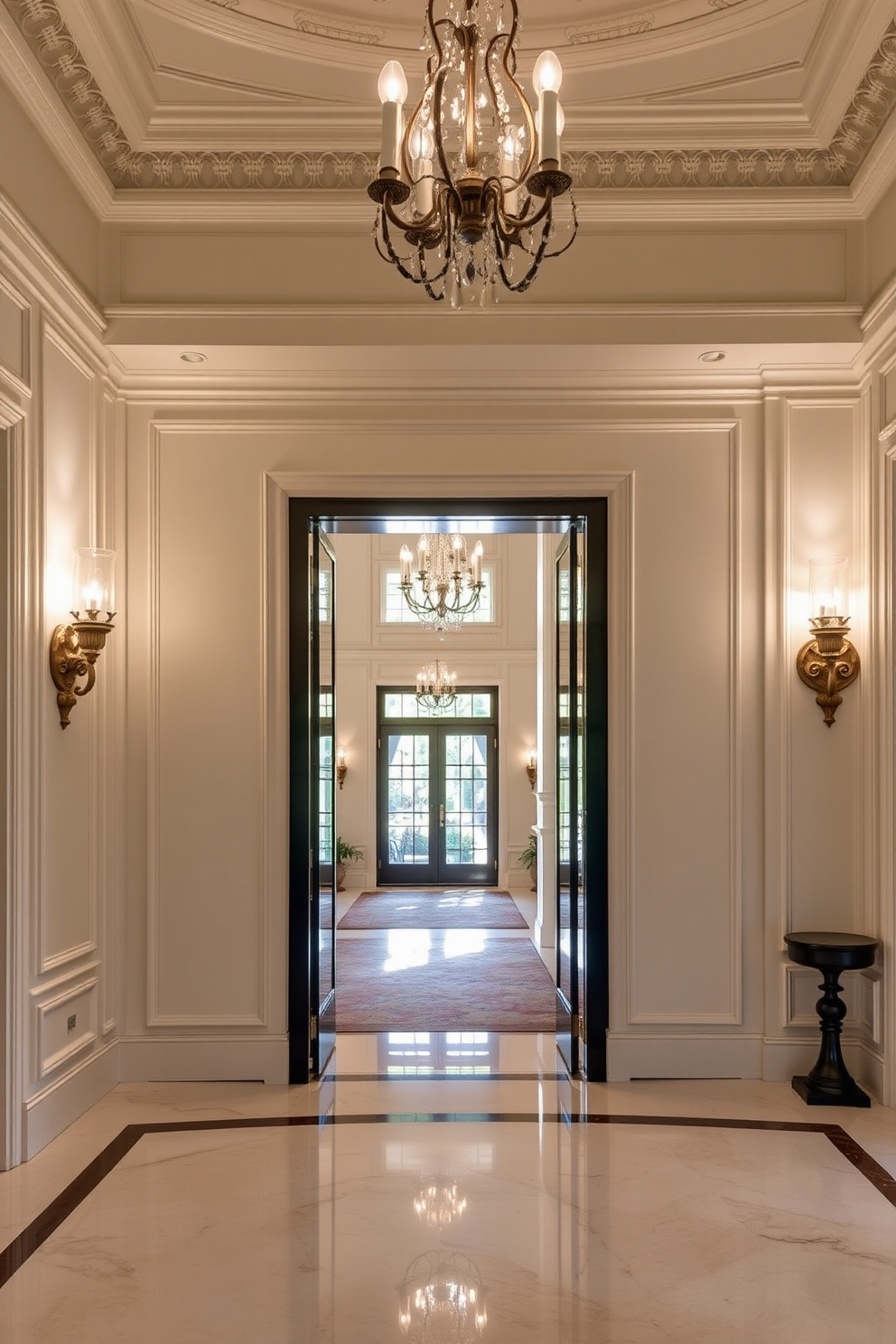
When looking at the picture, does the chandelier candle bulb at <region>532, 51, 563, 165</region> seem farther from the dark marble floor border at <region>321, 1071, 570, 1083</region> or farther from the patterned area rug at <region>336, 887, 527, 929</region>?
the patterned area rug at <region>336, 887, 527, 929</region>

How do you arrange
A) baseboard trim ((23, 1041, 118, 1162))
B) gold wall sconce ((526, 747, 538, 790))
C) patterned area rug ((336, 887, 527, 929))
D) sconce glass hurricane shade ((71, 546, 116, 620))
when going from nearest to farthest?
baseboard trim ((23, 1041, 118, 1162)), sconce glass hurricane shade ((71, 546, 116, 620)), patterned area rug ((336, 887, 527, 929)), gold wall sconce ((526, 747, 538, 790))

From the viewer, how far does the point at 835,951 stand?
4.84 metres

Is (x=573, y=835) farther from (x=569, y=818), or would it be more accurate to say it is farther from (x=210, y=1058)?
(x=210, y=1058)

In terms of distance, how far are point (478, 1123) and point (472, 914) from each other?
734 centimetres

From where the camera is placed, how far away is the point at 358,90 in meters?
4.50

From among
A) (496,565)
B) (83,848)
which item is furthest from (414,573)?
(83,848)

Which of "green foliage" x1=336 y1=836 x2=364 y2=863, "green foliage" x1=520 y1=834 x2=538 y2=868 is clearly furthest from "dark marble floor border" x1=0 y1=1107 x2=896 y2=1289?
"green foliage" x1=336 y1=836 x2=364 y2=863

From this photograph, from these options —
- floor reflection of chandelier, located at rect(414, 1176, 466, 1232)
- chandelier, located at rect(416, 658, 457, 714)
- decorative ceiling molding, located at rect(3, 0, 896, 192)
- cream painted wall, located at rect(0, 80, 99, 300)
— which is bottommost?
floor reflection of chandelier, located at rect(414, 1176, 466, 1232)

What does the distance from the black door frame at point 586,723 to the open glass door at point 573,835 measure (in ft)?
0.26

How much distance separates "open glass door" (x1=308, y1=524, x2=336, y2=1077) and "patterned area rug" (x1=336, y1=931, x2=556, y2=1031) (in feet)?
2.85

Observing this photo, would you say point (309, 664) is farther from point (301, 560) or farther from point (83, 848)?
point (83, 848)

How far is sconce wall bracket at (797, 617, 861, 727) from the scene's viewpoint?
520 cm

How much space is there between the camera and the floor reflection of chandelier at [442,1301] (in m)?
3.01

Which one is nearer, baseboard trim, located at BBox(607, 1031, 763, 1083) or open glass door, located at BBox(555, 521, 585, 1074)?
baseboard trim, located at BBox(607, 1031, 763, 1083)
